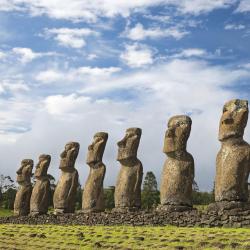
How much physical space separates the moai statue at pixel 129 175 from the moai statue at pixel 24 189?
10.9 m

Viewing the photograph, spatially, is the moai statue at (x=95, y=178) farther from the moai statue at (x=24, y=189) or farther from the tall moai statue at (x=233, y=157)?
the tall moai statue at (x=233, y=157)

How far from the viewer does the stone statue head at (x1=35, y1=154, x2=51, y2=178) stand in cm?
3241

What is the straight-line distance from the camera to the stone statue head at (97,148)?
2747 cm

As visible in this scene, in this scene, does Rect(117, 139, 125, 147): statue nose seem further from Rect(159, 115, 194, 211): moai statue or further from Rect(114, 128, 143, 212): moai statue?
Rect(159, 115, 194, 211): moai statue

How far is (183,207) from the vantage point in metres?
20.6

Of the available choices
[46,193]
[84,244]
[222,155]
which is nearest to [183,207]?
[222,155]

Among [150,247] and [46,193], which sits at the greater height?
[46,193]

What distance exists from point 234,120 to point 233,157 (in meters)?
1.36

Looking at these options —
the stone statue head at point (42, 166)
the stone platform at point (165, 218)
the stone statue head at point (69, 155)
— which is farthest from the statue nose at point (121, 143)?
the stone statue head at point (42, 166)

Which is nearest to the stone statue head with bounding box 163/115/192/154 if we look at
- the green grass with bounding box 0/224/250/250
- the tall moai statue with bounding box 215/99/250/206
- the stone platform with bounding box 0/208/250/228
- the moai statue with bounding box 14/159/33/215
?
the tall moai statue with bounding box 215/99/250/206

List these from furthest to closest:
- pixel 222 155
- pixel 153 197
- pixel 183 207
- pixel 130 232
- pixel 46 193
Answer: pixel 153 197 → pixel 46 193 → pixel 183 207 → pixel 222 155 → pixel 130 232

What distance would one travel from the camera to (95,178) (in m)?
27.0

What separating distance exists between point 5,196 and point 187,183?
166 ft

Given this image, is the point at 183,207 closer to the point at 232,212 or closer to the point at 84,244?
the point at 232,212
